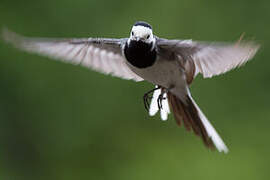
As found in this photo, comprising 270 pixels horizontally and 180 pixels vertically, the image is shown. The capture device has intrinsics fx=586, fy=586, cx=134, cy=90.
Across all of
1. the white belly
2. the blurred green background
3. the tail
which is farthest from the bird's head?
the blurred green background

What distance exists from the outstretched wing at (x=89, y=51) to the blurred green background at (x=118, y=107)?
265 cm

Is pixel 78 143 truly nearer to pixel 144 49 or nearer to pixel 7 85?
pixel 7 85

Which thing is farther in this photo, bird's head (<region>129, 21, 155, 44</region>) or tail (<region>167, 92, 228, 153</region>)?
tail (<region>167, 92, 228, 153</region>)

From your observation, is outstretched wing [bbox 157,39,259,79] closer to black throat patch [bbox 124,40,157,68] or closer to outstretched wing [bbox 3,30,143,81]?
black throat patch [bbox 124,40,157,68]

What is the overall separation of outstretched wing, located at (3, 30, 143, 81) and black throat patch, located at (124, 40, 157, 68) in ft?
0.61

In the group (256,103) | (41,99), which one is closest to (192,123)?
(256,103)

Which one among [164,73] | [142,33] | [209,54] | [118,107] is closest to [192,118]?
[164,73]

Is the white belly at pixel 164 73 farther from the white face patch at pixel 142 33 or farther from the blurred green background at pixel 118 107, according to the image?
the blurred green background at pixel 118 107

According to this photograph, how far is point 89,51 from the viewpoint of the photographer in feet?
11.3

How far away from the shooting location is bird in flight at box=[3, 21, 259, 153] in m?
2.76

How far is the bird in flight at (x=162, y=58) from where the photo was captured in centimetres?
276

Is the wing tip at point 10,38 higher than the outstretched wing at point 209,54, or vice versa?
the wing tip at point 10,38

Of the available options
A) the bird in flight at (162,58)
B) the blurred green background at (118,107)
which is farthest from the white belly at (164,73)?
the blurred green background at (118,107)

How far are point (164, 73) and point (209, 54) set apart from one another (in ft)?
0.91
